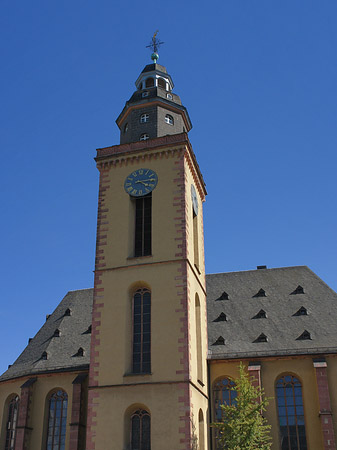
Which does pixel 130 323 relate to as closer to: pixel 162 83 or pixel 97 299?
pixel 97 299

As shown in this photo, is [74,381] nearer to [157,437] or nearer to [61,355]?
[61,355]

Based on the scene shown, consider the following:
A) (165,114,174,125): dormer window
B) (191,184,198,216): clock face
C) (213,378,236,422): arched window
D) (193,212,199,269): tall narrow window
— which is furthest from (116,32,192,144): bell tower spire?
(213,378,236,422): arched window

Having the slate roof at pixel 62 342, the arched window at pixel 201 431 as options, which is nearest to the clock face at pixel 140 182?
the slate roof at pixel 62 342

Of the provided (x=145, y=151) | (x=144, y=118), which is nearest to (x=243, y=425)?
(x=145, y=151)

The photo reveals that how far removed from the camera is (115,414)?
23.0 m

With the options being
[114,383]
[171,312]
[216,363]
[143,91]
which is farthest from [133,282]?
[143,91]

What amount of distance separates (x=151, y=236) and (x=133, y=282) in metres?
2.48

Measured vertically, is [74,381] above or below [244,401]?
above

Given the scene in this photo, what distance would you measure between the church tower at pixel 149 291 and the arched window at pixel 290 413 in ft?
12.2

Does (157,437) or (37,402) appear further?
(37,402)

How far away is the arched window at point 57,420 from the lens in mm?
27625

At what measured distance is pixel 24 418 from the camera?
2798cm

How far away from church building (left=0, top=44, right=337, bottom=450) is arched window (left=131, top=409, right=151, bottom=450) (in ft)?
0.15

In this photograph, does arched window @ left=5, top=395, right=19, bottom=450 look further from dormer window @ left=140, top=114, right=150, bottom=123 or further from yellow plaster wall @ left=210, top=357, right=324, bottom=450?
dormer window @ left=140, top=114, right=150, bottom=123
